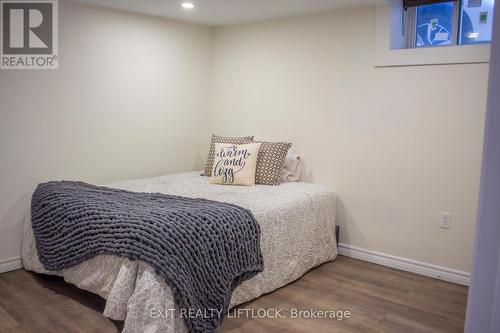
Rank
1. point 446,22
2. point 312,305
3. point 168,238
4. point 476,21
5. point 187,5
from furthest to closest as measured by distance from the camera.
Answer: point 187,5 → point 446,22 → point 476,21 → point 312,305 → point 168,238

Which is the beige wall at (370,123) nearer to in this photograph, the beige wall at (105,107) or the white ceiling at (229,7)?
the white ceiling at (229,7)

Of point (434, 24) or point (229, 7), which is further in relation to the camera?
point (229, 7)

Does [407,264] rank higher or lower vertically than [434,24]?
lower

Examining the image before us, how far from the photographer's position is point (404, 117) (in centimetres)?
312

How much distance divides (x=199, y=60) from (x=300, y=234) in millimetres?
2098

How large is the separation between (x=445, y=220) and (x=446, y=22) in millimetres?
1443

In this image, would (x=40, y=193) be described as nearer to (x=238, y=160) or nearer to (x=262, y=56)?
(x=238, y=160)

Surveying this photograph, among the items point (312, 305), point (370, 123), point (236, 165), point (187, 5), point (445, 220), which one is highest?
point (187, 5)

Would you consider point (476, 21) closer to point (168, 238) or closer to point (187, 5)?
point (187, 5)

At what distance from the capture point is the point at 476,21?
295 cm

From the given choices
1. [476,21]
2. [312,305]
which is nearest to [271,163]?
[312,305]

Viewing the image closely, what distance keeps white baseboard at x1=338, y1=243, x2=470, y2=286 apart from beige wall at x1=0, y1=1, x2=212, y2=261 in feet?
5.80

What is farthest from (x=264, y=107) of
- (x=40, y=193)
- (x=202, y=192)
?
(x=40, y=193)

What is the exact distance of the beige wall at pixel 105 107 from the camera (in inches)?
117
